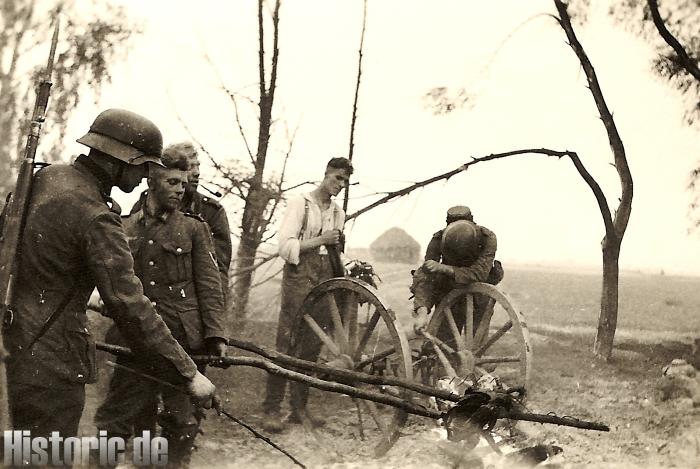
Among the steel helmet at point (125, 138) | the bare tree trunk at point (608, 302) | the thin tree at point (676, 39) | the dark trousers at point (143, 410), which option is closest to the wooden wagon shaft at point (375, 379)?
the dark trousers at point (143, 410)

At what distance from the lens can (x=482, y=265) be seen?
3666 millimetres

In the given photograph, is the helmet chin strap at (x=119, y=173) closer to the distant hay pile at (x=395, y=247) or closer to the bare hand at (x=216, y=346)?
the bare hand at (x=216, y=346)

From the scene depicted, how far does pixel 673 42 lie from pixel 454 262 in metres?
1.68

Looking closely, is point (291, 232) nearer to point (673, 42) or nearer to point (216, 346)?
point (216, 346)

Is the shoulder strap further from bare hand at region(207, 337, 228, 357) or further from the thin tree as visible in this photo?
the thin tree

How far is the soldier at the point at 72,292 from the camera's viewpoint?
1775 millimetres

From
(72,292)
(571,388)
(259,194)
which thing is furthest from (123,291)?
(571,388)

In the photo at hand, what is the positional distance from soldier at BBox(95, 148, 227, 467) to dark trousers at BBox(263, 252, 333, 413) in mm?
889

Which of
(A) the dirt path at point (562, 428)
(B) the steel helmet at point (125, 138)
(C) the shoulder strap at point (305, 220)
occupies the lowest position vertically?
(A) the dirt path at point (562, 428)

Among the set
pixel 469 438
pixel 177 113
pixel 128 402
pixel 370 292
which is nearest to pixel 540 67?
pixel 370 292

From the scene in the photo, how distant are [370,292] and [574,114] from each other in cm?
173

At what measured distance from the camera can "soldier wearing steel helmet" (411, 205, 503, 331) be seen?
12.0ft

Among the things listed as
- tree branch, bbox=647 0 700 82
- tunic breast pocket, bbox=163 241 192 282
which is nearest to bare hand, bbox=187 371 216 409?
tunic breast pocket, bbox=163 241 192 282

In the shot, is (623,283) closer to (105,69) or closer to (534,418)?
(534,418)
